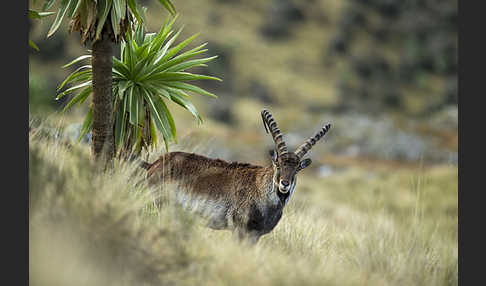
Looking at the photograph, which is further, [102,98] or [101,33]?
[102,98]

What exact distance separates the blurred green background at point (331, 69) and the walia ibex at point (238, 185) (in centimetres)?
2746

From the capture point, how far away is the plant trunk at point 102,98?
7.20m

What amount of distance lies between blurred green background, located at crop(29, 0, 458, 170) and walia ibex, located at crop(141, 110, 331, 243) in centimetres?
2746

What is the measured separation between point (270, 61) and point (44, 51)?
2988 cm

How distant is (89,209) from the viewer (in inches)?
205

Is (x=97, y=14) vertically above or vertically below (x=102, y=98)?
above

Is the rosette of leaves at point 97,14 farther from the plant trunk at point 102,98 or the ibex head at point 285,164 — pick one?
the ibex head at point 285,164

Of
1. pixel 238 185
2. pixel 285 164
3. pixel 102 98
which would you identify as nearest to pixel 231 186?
pixel 238 185

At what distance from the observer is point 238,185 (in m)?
7.17

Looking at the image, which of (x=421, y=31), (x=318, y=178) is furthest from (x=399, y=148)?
(x=421, y=31)

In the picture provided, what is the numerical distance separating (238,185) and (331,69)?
6262 cm

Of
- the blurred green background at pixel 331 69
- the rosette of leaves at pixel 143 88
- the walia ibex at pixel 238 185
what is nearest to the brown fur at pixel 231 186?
the walia ibex at pixel 238 185

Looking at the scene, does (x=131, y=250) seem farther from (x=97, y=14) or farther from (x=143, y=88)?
(x=97, y=14)

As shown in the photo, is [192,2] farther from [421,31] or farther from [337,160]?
[337,160]
